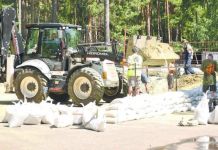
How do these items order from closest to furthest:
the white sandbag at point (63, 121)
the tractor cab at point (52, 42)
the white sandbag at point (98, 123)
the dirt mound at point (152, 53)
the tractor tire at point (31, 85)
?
the white sandbag at point (98, 123), the white sandbag at point (63, 121), the tractor tire at point (31, 85), the tractor cab at point (52, 42), the dirt mound at point (152, 53)

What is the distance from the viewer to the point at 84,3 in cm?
6469

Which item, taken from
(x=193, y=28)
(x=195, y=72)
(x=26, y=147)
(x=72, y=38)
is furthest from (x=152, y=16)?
(x=26, y=147)

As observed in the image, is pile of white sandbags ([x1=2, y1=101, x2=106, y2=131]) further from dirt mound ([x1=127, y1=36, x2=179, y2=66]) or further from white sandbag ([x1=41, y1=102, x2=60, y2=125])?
dirt mound ([x1=127, y1=36, x2=179, y2=66])

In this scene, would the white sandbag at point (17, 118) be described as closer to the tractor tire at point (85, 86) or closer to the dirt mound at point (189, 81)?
the tractor tire at point (85, 86)

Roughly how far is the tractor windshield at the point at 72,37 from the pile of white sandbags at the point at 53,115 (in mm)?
5252

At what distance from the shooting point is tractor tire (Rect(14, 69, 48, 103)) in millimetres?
17969

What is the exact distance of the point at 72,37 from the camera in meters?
18.8

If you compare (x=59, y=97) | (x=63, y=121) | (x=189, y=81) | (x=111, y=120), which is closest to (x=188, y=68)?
(x=189, y=81)

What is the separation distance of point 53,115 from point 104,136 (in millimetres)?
2150

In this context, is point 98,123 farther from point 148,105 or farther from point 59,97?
point 59,97

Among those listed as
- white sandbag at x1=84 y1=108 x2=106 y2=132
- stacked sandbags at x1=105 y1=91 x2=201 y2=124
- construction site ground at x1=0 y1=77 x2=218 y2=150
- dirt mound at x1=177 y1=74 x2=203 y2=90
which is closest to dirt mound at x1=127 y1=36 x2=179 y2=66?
dirt mound at x1=177 y1=74 x2=203 y2=90

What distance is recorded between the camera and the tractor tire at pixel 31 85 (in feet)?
59.0

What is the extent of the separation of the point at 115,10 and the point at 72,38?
3671 centimetres

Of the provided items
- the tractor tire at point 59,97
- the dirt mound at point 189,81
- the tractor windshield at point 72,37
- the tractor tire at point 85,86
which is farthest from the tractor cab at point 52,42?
the dirt mound at point 189,81
